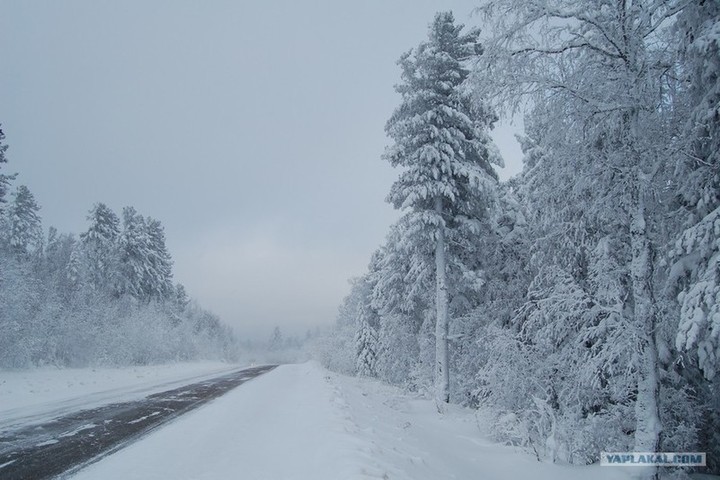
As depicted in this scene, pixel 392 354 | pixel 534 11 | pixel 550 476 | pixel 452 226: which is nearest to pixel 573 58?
pixel 534 11

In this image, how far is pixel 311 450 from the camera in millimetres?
5941

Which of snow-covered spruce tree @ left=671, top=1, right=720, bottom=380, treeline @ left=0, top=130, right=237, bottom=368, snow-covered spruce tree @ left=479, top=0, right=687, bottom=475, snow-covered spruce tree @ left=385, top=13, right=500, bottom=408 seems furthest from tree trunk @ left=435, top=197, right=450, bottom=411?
treeline @ left=0, top=130, right=237, bottom=368

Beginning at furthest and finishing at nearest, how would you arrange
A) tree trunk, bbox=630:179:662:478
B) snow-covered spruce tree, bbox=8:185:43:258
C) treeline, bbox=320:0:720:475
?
snow-covered spruce tree, bbox=8:185:43:258 → tree trunk, bbox=630:179:662:478 → treeline, bbox=320:0:720:475

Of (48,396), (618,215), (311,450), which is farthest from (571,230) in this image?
(48,396)

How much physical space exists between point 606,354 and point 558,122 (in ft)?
14.0

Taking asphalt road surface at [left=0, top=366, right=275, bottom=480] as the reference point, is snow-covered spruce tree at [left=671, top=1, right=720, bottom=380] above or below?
above

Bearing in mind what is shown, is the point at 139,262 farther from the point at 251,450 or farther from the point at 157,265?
the point at 251,450

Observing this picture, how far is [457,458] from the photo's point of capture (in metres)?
8.04

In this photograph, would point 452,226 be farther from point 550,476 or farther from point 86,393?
point 86,393

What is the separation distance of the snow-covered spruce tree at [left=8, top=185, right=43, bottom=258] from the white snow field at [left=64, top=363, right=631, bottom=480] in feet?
121

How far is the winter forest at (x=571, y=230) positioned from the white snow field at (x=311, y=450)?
3.09 ft

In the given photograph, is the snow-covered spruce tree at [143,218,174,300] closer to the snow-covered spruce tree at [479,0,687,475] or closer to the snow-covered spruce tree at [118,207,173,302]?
the snow-covered spruce tree at [118,207,173,302]

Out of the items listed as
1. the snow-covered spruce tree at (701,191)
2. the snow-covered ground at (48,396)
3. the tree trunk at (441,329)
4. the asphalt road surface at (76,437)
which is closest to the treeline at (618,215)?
the snow-covered spruce tree at (701,191)

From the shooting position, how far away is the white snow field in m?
5.11
